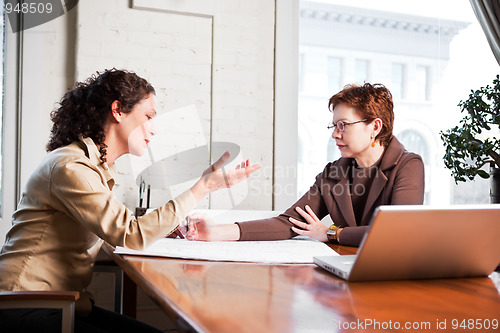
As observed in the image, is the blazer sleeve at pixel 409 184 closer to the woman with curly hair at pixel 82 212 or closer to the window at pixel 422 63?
the woman with curly hair at pixel 82 212

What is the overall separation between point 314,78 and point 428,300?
285cm

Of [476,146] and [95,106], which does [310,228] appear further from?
[476,146]

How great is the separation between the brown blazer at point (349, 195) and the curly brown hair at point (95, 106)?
582mm

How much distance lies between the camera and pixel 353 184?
2045mm

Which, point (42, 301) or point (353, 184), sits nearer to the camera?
point (42, 301)

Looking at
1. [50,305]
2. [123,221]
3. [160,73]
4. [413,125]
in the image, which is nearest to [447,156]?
[413,125]

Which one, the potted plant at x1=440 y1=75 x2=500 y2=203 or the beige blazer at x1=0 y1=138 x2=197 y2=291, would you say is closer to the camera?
the beige blazer at x1=0 y1=138 x2=197 y2=291

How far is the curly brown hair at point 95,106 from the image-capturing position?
165cm

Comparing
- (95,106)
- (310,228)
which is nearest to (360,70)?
(310,228)

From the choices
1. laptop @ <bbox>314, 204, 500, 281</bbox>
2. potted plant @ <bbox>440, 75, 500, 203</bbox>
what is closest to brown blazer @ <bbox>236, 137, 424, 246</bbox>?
laptop @ <bbox>314, 204, 500, 281</bbox>

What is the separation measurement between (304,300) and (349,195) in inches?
44.5

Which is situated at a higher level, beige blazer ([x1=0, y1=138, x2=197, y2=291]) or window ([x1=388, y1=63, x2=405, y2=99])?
window ([x1=388, y1=63, x2=405, y2=99])

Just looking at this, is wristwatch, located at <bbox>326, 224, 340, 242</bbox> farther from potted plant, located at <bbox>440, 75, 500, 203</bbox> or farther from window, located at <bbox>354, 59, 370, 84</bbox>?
window, located at <bbox>354, 59, 370, 84</bbox>

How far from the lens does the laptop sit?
3.35ft
